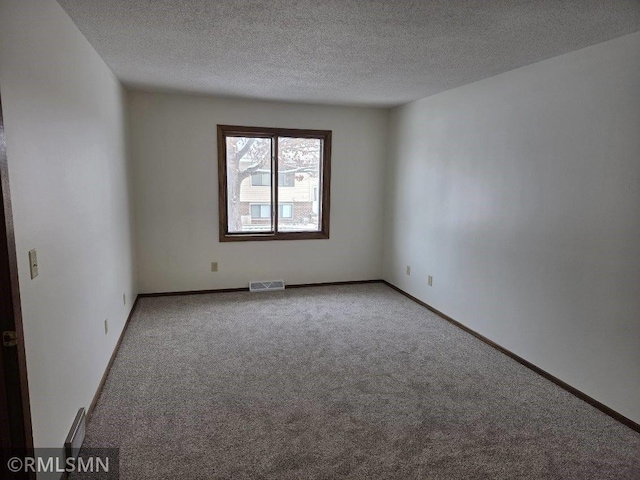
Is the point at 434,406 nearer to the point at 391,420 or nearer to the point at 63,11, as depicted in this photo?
the point at 391,420

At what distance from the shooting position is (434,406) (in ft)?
8.30

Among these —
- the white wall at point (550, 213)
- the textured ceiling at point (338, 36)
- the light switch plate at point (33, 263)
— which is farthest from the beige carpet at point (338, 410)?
the textured ceiling at point (338, 36)

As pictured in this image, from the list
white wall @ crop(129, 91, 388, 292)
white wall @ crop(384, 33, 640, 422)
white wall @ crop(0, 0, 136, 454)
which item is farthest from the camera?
white wall @ crop(129, 91, 388, 292)

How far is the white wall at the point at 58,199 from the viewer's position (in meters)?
1.51

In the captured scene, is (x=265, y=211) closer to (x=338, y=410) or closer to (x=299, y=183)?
(x=299, y=183)

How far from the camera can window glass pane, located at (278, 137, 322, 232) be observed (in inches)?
199

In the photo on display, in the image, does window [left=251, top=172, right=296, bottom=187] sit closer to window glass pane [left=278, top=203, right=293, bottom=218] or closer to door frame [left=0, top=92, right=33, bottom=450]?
window glass pane [left=278, top=203, right=293, bottom=218]

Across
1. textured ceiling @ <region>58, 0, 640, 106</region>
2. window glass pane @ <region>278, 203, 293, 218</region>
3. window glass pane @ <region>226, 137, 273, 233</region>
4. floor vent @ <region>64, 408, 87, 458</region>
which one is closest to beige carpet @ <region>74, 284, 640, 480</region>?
floor vent @ <region>64, 408, 87, 458</region>

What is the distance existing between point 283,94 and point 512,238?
275 centimetres

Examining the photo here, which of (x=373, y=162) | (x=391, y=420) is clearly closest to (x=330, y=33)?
(x=391, y=420)

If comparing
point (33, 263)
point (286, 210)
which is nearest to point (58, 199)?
point (33, 263)

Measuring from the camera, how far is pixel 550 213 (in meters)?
2.90

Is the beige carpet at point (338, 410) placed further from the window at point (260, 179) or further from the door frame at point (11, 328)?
the window at point (260, 179)

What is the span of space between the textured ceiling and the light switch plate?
1.37 meters
